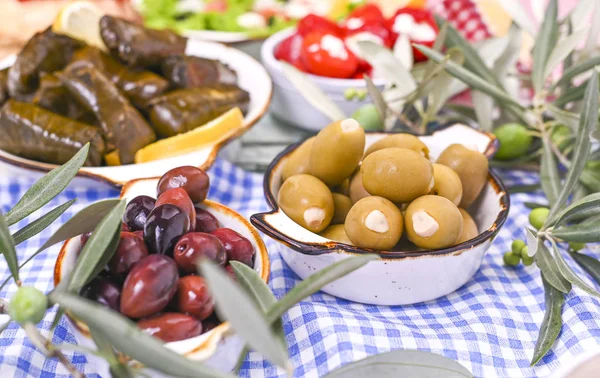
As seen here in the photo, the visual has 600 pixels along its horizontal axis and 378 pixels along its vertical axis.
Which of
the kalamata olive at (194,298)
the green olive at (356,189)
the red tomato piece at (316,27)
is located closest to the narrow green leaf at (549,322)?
the green olive at (356,189)

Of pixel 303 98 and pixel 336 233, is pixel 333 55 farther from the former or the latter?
pixel 336 233

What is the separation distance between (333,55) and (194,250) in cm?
71

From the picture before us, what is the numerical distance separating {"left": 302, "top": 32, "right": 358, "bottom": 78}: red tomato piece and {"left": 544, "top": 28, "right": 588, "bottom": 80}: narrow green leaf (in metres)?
0.39

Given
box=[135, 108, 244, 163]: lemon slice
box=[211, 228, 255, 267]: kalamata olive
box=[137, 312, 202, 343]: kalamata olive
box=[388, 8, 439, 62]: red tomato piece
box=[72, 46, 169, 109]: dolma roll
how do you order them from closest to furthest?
box=[137, 312, 202, 343]: kalamata olive → box=[211, 228, 255, 267]: kalamata olive → box=[135, 108, 244, 163]: lemon slice → box=[72, 46, 169, 109]: dolma roll → box=[388, 8, 439, 62]: red tomato piece

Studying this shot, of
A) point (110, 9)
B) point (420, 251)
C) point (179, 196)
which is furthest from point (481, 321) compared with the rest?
point (110, 9)

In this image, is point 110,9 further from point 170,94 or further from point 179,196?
point 179,196

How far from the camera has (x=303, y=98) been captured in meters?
1.16

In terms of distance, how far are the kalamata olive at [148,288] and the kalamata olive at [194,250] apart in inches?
1.3

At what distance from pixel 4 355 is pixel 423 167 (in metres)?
0.50

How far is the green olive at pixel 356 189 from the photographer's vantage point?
2.38 ft

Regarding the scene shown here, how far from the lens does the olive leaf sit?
Result: 67cm

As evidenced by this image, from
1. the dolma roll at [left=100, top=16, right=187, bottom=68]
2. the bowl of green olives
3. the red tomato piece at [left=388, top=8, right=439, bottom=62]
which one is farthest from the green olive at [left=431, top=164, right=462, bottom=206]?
the dolma roll at [left=100, top=16, right=187, bottom=68]

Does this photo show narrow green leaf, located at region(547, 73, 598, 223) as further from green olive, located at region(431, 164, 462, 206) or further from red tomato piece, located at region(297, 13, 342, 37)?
red tomato piece, located at region(297, 13, 342, 37)

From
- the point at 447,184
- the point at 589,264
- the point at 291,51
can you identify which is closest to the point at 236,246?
the point at 447,184
